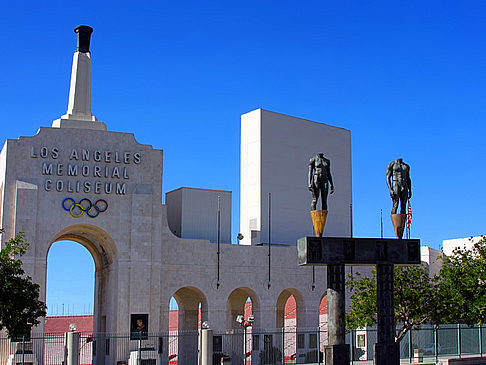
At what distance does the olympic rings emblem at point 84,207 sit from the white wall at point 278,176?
574 inches

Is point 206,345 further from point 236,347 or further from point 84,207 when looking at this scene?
point 236,347

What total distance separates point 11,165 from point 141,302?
1359 centimetres

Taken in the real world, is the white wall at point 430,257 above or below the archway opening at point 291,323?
above

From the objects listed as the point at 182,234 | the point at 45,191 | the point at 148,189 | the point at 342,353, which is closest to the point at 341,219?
the point at 182,234

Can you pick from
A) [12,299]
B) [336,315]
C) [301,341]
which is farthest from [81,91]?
[336,315]

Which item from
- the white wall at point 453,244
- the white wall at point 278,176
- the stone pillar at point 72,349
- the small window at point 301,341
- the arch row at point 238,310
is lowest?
the small window at point 301,341

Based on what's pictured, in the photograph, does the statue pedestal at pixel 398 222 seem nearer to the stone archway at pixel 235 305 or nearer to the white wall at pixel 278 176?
the white wall at pixel 278 176

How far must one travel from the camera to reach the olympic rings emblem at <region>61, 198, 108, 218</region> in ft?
177

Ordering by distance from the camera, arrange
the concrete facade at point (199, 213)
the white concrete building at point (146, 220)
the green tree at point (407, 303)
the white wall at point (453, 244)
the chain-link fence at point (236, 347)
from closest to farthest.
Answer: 1. the green tree at point (407, 303)
2. the chain-link fence at point (236, 347)
3. the white concrete building at point (146, 220)
4. the concrete facade at point (199, 213)
5. the white wall at point (453, 244)

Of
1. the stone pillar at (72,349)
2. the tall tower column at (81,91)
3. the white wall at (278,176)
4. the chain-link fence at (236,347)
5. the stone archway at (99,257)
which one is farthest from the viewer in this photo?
the white wall at (278,176)

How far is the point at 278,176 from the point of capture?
67500 mm

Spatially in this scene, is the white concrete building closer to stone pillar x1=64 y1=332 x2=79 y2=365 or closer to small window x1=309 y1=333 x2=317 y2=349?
small window x1=309 y1=333 x2=317 y2=349

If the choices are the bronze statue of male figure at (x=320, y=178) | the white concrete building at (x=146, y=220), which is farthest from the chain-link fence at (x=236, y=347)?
the bronze statue of male figure at (x=320, y=178)

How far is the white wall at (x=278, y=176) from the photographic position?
2606 inches
